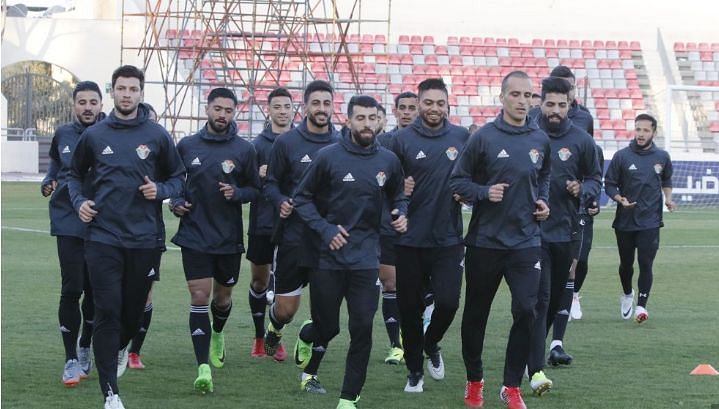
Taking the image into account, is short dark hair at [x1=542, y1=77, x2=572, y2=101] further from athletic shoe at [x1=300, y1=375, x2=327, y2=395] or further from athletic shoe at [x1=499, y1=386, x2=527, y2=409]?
athletic shoe at [x1=300, y1=375, x2=327, y2=395]

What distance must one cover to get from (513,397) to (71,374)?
9.87ft

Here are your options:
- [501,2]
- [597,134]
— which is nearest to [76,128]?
[597,134]

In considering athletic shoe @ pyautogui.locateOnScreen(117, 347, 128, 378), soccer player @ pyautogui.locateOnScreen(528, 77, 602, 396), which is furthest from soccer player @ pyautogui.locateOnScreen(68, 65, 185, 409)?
soccer player @ pyautogui.locateOnScreen(528, 77, 602, 396)

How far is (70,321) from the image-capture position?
30.8ft

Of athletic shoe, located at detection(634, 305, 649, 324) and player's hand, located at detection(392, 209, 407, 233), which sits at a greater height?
player's hand, located at detection(392, 209, 407, 233)

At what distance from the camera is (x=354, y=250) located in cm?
834

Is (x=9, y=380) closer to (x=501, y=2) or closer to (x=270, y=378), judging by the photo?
(x=270, y=378)

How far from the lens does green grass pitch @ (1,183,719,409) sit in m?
8.81

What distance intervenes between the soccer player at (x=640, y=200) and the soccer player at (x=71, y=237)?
5.83 m

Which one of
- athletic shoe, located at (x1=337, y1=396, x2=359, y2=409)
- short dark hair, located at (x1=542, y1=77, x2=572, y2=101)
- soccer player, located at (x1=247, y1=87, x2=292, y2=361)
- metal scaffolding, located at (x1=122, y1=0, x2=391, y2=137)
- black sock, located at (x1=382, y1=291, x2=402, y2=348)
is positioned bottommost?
athletic shoe, located at (x1=337, y1=396, x2=359, y2=409)

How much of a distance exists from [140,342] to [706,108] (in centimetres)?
3475

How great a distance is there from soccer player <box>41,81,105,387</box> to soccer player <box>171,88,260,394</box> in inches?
27.2

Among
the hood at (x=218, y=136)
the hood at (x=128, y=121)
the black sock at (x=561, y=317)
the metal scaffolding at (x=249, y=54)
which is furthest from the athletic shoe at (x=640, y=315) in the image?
the metal scaffolding at (x=249, y=54)

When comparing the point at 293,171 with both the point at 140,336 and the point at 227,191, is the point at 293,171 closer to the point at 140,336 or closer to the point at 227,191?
the point at 227,191
